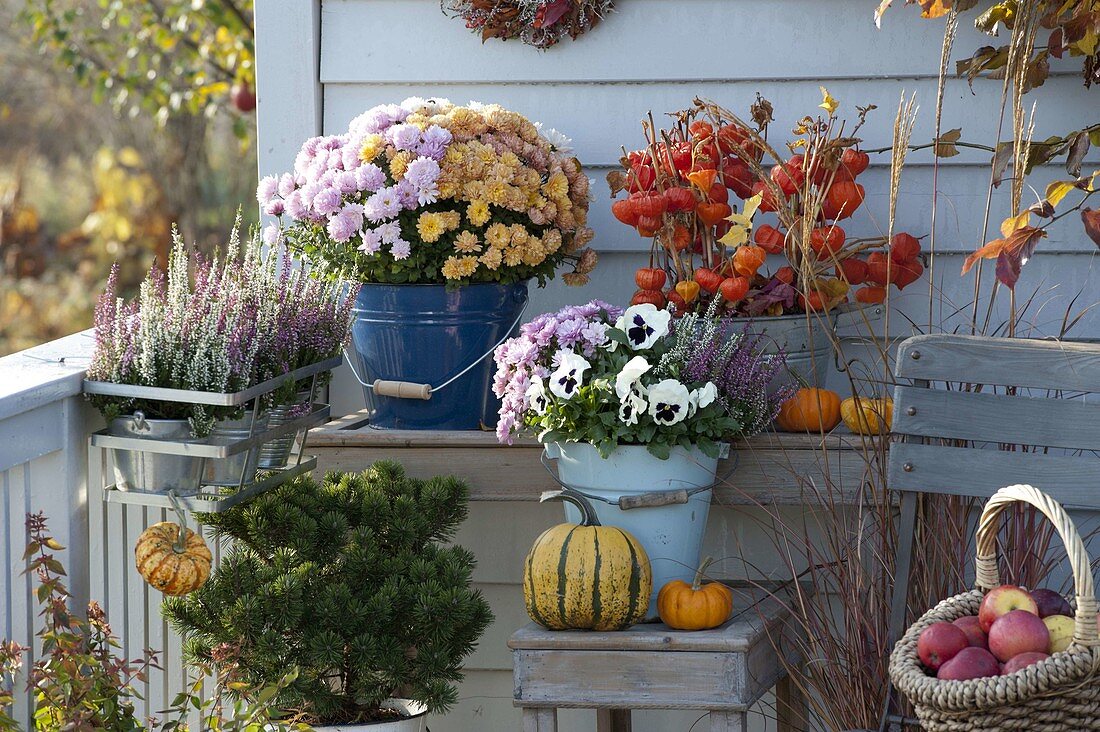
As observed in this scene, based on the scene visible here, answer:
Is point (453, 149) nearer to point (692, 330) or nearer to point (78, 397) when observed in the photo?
point (692, 330)

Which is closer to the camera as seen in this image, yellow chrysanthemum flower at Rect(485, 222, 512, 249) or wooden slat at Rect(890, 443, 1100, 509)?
wooden slat at Rect(890, 443, 1100, 509)

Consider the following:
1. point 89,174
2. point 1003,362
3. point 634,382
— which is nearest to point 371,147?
point 634,382

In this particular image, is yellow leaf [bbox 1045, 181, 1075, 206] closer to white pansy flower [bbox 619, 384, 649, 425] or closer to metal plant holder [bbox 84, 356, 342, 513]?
white pansy flower [bbox 619, 384, 649, 425]

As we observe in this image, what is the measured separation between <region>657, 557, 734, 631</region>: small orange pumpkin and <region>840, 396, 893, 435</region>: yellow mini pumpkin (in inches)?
14.6

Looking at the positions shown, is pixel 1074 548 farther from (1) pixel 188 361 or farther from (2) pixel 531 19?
(2) pixel 531 19

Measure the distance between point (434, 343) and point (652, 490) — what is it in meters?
0.53

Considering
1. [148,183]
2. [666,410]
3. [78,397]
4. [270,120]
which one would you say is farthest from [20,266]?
[666,410]

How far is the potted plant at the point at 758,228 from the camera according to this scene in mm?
2340

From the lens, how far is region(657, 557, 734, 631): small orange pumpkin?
2.09m

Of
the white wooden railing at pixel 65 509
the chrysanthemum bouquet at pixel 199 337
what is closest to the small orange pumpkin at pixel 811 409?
the chrysanthemum bouquet at pixel 199 337

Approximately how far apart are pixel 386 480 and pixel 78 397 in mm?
544

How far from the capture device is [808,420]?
2.36 metres

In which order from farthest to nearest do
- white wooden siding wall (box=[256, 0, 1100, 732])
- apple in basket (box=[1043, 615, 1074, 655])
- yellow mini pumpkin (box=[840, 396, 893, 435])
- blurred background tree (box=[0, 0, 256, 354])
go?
blurred background tree (box=[0, 0, 256, 354]) → white wooden siding wall (box=[256, 0, 1100, 732]) → yellow mini pumpkin (box=[840, 396, 893, 435]) → apple in basket (box=[1043, 615, 1074, 655])

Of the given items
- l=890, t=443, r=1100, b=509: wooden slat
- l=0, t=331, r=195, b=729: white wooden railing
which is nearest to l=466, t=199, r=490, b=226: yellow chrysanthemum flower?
l=0, t=331, r=195, b=729: white wooden railing
